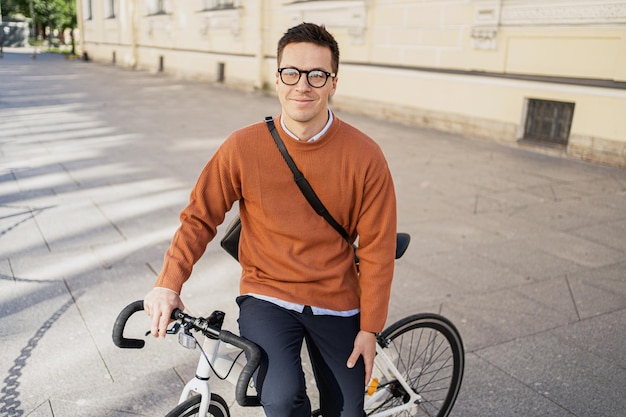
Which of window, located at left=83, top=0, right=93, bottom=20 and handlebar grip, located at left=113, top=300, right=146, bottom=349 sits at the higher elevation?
window, located at left=83, top=0, right=93, bottom=20

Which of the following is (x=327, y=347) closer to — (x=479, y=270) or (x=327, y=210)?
(x=327, y=210)

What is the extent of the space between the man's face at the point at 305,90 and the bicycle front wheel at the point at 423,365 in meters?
0.88

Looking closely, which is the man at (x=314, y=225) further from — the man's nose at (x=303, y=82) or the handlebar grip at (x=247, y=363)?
the handlebar grip at (x=247, y=363)

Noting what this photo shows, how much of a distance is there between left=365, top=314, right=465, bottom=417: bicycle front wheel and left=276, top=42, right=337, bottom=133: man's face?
2.89 feet

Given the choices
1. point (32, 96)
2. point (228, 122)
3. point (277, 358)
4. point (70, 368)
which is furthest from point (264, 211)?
point (32, 96)

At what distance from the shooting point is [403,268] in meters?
4.65

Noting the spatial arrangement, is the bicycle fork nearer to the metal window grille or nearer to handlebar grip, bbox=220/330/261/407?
handlebar grip, bbox=220/330/261/407

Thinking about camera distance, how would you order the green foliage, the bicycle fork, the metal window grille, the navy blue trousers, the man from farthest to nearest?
the green foliage, the metal window grille, the bicycle fork, the man, the navy blue trousers

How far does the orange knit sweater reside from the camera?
2037mm

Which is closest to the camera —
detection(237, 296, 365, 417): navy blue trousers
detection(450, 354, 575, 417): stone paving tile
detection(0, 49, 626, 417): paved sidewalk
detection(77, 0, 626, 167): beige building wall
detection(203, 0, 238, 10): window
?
detection(237, 296, 365, 417): navy blue trousers

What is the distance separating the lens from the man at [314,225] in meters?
2.01

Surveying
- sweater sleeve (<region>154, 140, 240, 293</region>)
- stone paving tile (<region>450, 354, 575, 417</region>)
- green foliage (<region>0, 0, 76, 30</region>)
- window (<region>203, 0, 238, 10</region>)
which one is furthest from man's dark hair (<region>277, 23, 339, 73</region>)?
green foliage (<region>0, 0, 76, 30</region>)

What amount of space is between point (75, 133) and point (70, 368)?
745 centimetres

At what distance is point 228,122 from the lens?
11.5 metres
